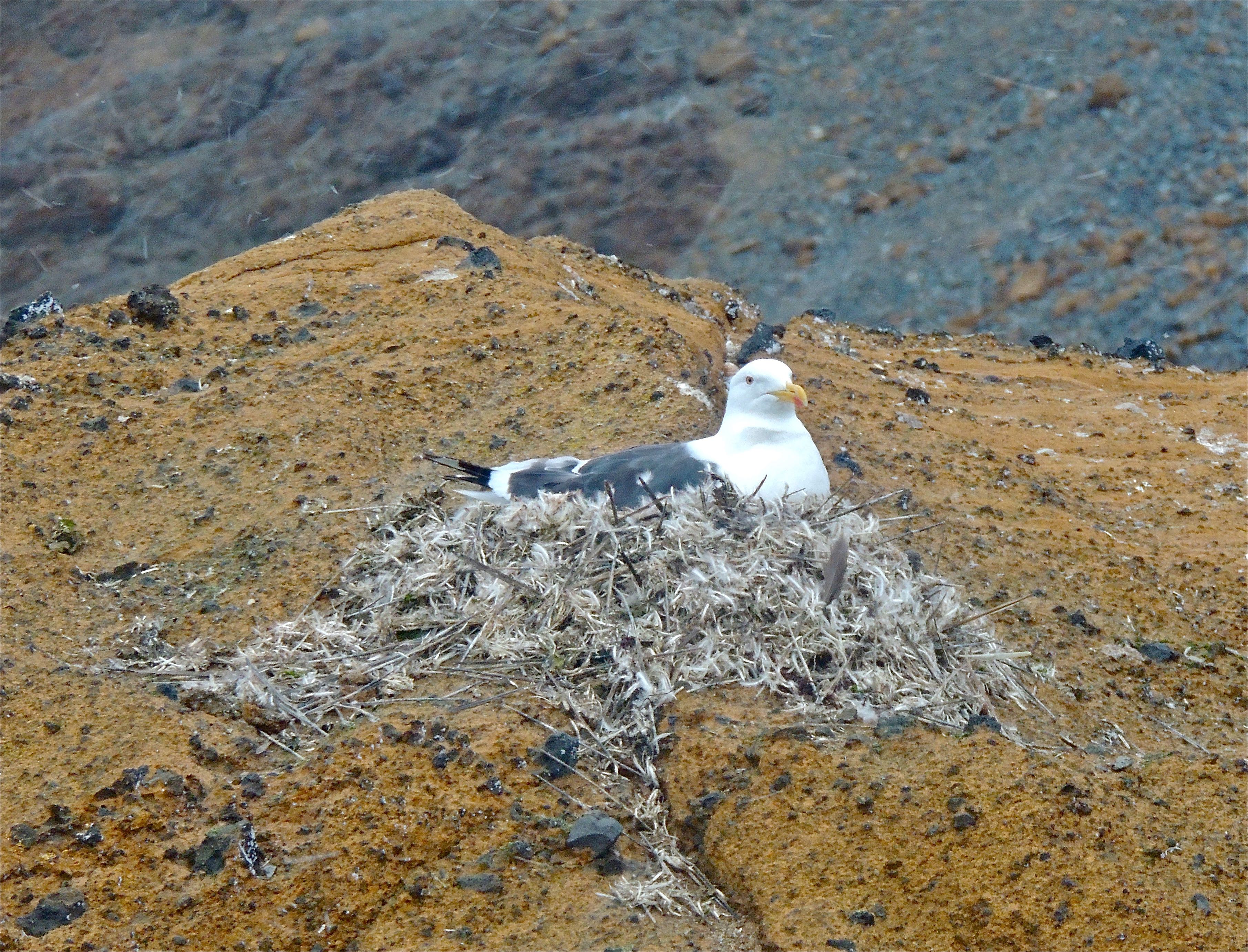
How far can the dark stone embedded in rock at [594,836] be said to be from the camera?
11.5 ft

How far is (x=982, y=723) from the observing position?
391cm

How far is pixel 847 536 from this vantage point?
4.20 meters

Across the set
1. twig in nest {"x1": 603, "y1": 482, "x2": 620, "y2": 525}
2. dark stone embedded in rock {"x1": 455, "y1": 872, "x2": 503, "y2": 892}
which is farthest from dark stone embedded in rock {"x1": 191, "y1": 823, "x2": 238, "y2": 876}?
twig in nest {"x1": 603, "y1": 482, "x2": 620, "y2": 525}

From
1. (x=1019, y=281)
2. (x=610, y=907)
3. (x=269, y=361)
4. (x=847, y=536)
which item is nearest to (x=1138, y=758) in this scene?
(x=847, y=536)

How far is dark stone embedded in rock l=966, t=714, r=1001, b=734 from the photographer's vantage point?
12.5ft

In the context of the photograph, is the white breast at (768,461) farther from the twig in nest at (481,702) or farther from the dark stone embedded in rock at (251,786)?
the dark stone embedded in rock at (251,786)

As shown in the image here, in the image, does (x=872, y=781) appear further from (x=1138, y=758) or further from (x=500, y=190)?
(x=500, y=190)

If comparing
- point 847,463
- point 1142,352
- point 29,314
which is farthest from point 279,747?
point 1142,352

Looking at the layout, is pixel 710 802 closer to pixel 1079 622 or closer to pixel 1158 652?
pixel 1079 622

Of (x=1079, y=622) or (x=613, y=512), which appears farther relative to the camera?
(x=1079, y=622)

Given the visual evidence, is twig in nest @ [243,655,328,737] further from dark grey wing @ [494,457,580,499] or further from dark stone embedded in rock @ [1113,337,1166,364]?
dark stone embedded in rock @ [1113,337,1166,364]

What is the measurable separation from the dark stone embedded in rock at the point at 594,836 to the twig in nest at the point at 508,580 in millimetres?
881

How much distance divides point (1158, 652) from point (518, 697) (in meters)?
2.63

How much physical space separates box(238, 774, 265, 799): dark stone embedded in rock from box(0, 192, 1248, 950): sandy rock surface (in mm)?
10
